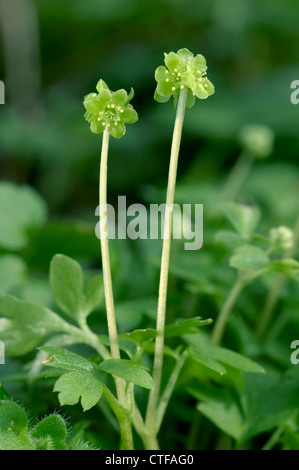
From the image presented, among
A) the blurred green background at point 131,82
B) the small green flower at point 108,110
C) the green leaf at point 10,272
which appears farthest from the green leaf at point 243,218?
the blurred green background at point 131,82

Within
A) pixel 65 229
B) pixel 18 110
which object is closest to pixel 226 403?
pixel 65 229

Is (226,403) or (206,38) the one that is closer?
(226,403)

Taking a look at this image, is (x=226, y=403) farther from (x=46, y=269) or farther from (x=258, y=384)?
(x=46, y=269)

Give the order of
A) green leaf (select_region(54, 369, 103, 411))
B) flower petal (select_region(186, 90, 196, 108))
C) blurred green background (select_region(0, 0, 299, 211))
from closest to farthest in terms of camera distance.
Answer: green leaf (select_region(54, 369, 103, 411)) < flower petal (select_region(186, 90, 196, 108)) < blurred green background (select_region(0, 0, 299, 211))

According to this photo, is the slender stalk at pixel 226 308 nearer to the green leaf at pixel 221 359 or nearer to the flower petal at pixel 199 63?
the green leaf at pixel 221 359

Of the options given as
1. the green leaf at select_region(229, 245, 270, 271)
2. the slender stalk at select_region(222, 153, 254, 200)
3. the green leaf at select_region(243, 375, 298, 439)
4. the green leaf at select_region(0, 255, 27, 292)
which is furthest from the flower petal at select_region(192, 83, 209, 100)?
the slender stalk at select_region(222, 153, 254, 200)

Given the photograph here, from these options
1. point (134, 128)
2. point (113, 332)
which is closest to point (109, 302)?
point (113, 332)

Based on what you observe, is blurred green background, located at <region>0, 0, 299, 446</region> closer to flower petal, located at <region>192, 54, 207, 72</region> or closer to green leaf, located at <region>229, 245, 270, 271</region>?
green leaf, located at <region>229, 245, 270, 271</region>
